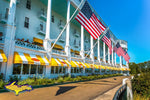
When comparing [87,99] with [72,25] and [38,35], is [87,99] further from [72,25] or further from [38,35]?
[72,25]

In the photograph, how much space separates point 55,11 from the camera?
29.7 metres

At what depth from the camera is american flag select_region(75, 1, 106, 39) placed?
699 inches

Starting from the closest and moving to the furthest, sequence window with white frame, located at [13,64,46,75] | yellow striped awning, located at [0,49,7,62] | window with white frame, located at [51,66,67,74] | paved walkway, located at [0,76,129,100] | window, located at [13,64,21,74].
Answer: paved walkway, located at [0,76,129,100] < yellow striped awning, located at [0,49,7,62] < window, located at [13,64,21,74] < window with white frame, located at [13,64,46,75] < window with white frame, located at [51,66,67,74]

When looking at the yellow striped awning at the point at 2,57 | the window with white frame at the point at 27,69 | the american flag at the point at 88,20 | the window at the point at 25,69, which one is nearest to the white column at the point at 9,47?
the yellow striped awning at the point at 2,57

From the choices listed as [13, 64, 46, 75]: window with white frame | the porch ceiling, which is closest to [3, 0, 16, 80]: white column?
[13, 64, 46, 75]: window with white frame

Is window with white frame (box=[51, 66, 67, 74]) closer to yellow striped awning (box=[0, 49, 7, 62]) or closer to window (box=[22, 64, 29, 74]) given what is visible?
window (box=[22, 64, 29, 74])

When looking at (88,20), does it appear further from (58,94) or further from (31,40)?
(58,94)

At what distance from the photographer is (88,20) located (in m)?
18.7

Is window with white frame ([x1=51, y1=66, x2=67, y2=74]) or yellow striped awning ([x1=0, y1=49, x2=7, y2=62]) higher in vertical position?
yellow striped awning ([x1=0, y1=49, x2=7, y2=62])

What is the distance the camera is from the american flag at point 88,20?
1775 cm

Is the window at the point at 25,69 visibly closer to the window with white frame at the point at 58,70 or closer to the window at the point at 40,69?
the window at the point at 40,69

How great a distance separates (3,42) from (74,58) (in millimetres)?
16110

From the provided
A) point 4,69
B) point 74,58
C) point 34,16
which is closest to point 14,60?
point 4,69

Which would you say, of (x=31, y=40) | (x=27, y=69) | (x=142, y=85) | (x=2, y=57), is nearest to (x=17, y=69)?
(x=27, y=69)
